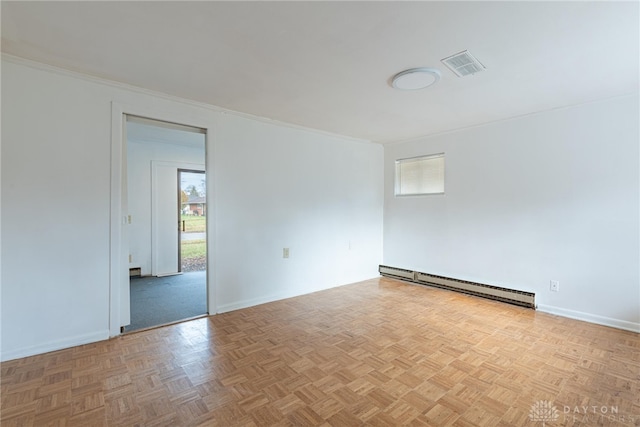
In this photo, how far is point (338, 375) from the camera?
7.04 feet

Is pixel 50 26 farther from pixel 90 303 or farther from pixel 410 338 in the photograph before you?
pixel 410 338

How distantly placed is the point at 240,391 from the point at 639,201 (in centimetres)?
395

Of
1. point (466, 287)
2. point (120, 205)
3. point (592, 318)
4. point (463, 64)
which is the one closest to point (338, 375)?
point (120, 205)

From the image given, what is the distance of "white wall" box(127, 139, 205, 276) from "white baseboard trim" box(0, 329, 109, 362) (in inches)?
111

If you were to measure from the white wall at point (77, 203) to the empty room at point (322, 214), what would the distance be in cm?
2

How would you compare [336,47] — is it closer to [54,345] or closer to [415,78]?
[415,78]

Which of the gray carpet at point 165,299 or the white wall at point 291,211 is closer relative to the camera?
the gray carpet at point 165,299

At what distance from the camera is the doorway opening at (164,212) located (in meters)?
4.82

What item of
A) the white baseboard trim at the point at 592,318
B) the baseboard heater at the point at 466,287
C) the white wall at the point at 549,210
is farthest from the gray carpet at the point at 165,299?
the white baseboard trim at the point at 592,318

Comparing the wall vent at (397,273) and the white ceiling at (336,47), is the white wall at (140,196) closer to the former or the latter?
the white ceiling at (336,47)

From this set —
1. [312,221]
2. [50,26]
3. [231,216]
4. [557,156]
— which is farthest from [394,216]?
[50,26]

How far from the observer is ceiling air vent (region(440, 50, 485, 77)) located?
2.21 m

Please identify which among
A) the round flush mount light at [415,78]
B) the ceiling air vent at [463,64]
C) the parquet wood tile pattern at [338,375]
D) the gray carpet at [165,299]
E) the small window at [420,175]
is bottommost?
the parquet wood tile pattern at [338,375]

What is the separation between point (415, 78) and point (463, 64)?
1.22ft
